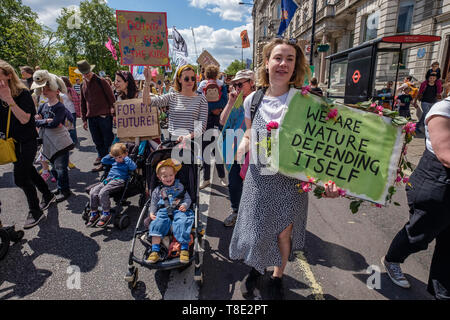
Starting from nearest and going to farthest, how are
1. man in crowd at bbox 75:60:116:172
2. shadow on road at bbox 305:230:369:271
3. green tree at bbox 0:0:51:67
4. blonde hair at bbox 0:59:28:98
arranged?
shadow on road at bbox 305:230:369:271, blonde hair at bbox 0:59:28:98, man in crowd at bbox 75:60:116:172, green tree at bbox 0:0:51:67

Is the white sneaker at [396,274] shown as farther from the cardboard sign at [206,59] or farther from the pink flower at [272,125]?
the cardboard sign at [206,59]

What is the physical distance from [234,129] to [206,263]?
160 cm

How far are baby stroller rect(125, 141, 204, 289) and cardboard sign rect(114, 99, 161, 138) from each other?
1227 mm

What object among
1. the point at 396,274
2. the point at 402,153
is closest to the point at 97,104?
the point at 402,153

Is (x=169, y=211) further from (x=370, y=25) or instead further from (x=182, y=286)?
(x=370, y=25)

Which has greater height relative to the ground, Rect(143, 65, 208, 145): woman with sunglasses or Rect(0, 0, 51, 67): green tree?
Rect(0, 0, 51, 67): green tree

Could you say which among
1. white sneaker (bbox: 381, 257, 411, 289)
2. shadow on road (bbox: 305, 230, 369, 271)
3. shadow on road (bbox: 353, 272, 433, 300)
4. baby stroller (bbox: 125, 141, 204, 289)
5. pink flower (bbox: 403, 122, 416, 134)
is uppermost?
pink flower (bbox: 403, 122, 416, 134)

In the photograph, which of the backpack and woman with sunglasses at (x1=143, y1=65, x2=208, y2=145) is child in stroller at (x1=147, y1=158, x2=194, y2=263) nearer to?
woman with sunglasses at (x1=143, y1=65, x2=208, y2=145)

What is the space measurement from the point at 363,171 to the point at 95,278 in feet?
8.91

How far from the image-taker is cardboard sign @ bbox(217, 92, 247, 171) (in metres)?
2.97

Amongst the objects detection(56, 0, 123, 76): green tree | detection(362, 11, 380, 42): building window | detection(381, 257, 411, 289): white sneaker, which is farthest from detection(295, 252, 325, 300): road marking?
detection(56, 0, 123, 76): green tree

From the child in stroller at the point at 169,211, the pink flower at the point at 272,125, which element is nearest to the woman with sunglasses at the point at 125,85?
the child in stroller at the point at 169,211

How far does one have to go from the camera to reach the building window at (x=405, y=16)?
16909 millimetres
